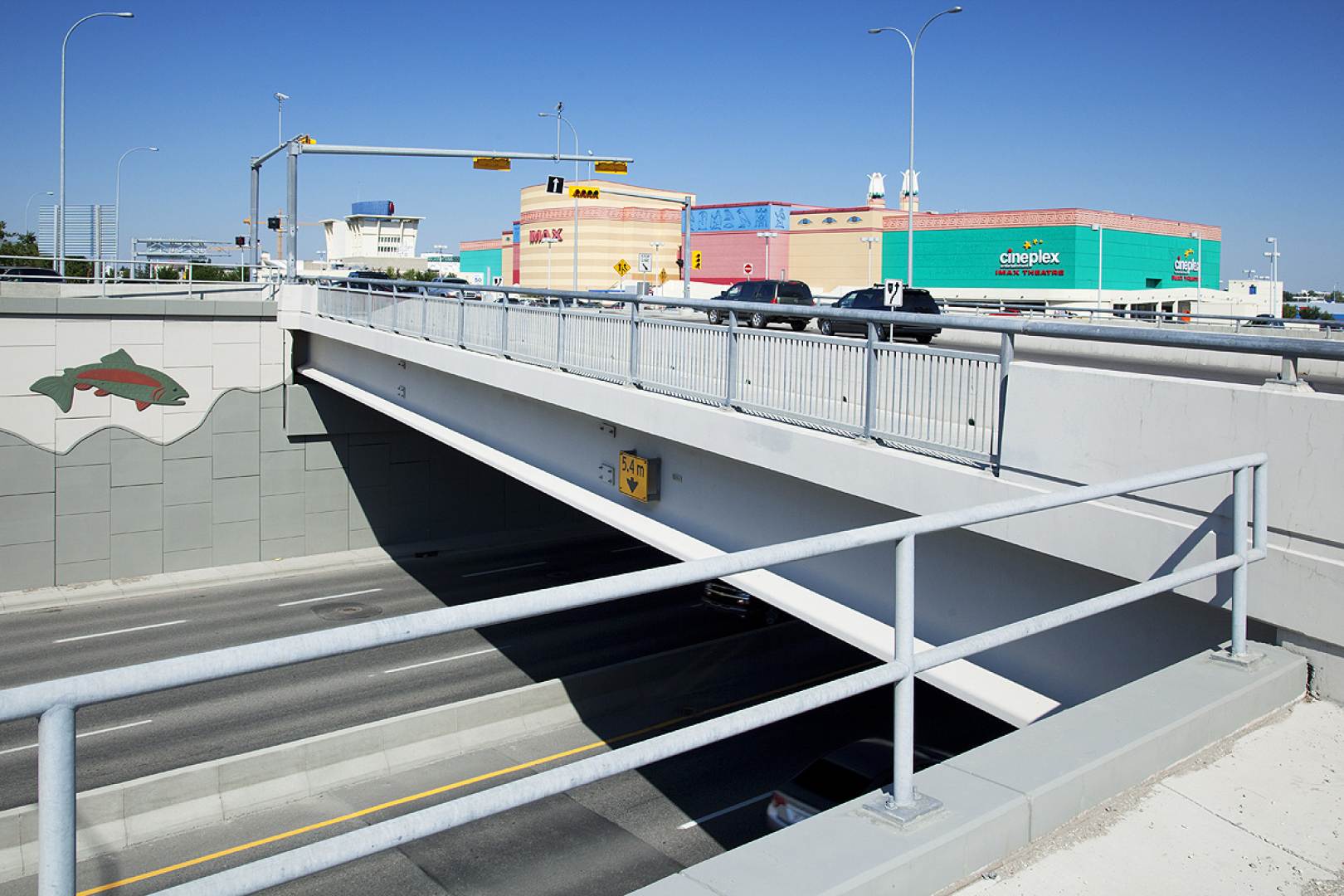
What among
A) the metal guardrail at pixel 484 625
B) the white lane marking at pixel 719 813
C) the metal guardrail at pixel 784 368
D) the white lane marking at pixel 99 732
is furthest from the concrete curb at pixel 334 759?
the metal guardrail at pixel 484 625

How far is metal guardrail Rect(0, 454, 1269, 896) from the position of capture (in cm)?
178

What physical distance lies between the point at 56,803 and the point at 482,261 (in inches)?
5013

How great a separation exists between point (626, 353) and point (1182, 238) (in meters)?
64.7

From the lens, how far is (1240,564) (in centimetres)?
450

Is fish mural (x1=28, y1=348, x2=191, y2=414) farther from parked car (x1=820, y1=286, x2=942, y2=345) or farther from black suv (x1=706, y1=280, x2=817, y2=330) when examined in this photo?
parked car (x1=820, y1=286, x2=942, y2=345)

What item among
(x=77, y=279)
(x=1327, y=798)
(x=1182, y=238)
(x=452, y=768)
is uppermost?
(x=1182, y=238)

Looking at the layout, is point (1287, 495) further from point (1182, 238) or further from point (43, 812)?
point (1182, 238)

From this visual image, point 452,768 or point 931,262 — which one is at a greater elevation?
point 931,262

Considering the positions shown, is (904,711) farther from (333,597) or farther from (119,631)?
(333,597)

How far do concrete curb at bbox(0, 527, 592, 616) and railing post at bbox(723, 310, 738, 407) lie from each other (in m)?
21.5

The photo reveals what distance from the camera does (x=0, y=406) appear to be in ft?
83.4

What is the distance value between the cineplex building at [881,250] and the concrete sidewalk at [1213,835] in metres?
38.0

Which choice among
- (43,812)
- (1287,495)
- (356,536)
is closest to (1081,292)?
(356,536)

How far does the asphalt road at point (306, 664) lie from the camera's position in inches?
655
